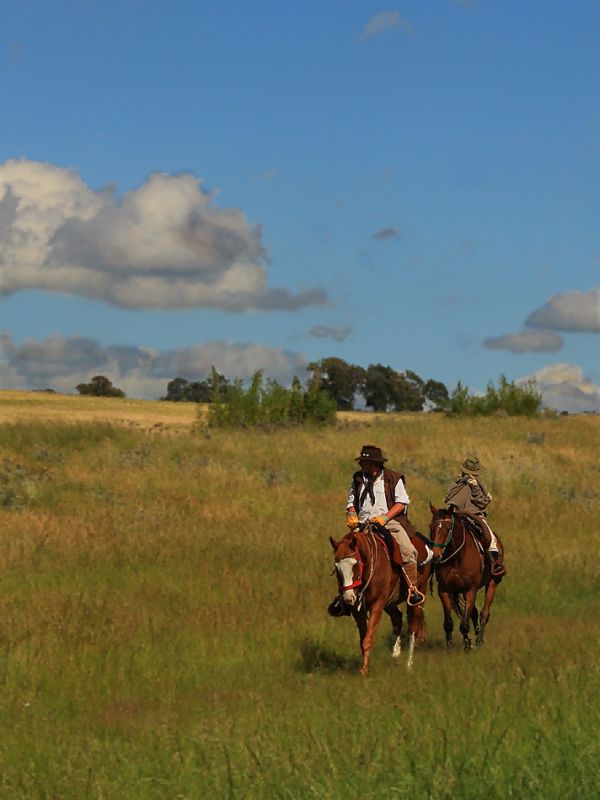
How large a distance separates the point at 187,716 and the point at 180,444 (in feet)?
88.2

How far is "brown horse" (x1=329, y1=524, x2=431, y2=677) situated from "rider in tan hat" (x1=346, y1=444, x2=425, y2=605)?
0.66 feet

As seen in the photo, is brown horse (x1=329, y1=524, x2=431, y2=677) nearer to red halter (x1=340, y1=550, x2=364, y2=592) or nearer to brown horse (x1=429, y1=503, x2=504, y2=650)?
red halter (x1=340, y1=550, x2=364, y2=592)

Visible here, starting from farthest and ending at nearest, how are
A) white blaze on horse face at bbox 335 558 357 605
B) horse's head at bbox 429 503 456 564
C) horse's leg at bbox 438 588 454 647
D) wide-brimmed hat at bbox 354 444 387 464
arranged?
horse's leg at bbox 438 588 454 647, horse's head at bbox 429 503 456 564, wide-brimmed hat at bbox 354 444 387 464, white blaze on horse face at bbox 335 558 357 605

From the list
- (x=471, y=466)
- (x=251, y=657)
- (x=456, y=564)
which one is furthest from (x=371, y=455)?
(x=251, y=657)

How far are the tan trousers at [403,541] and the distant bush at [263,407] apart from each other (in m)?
35.9

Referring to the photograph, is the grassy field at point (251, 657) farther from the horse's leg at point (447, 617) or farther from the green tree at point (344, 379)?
the green tree at point (344, 379)

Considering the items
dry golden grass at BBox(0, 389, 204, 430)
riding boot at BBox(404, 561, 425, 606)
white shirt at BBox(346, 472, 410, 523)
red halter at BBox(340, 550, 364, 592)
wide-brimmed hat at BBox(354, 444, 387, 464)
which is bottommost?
riding boot at BBox(404, 561, 425, 606)

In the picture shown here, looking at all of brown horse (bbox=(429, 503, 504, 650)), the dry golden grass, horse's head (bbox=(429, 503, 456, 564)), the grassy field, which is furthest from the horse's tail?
the dry golden grass

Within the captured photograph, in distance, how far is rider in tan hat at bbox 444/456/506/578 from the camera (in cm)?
1406

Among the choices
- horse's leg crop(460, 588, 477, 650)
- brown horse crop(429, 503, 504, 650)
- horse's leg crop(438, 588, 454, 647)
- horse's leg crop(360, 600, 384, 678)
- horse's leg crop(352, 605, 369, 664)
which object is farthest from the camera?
horse's leg crop(438, 588, 454, 647)

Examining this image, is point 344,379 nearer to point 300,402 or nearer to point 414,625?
point 300,402

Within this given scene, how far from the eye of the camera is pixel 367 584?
11273 millimetres

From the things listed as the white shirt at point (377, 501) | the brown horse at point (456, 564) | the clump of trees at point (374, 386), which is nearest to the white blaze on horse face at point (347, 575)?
the white shirt at point (377, 501)

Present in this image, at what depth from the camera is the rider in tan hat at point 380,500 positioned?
1194cm
